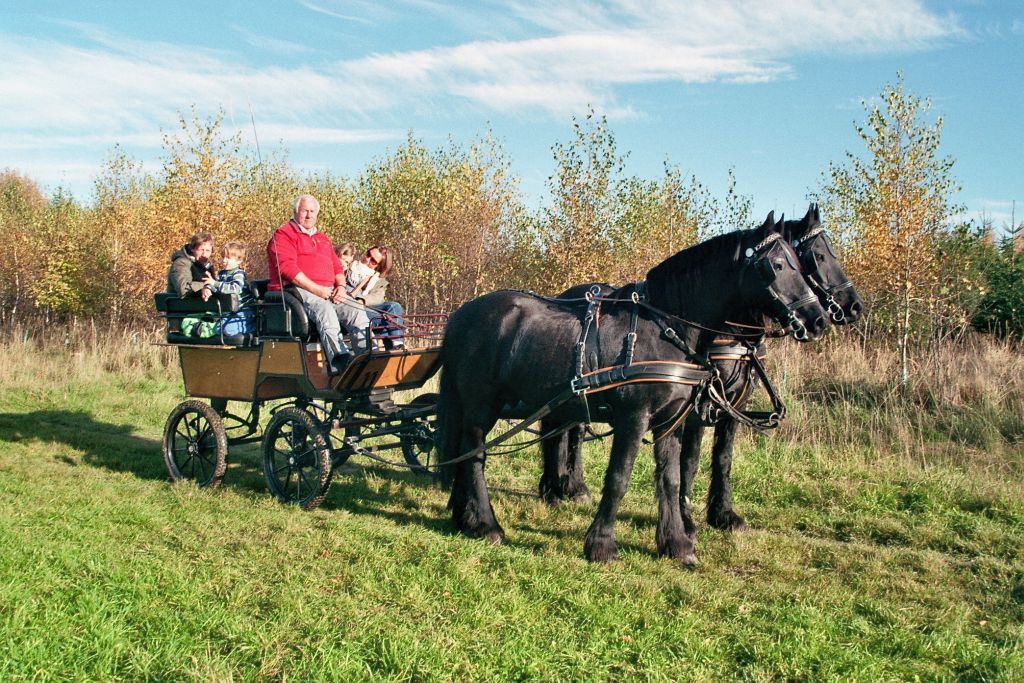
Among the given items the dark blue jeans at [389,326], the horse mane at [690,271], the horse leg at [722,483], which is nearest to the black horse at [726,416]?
the horse leg at [722,483]

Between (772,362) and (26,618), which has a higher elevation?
A: (772,362)

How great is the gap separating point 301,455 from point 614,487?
2.82m

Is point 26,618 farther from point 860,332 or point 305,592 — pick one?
point 860,332

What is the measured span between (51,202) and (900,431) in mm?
36019

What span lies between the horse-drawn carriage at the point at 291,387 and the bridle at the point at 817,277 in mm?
2855

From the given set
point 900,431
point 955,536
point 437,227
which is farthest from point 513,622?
point 437,227

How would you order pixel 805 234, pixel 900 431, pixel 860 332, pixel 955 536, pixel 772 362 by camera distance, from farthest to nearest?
pixel 860 332, pixel 772 362, pixel 900 431, pixel 955 536, pixel 805 234

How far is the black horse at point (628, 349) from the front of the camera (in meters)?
5.26

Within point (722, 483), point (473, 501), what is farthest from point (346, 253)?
point (722, 483)

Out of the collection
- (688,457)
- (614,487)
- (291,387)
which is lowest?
(614,487)

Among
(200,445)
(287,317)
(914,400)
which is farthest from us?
(914,400)

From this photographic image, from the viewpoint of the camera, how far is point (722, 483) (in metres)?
6.57

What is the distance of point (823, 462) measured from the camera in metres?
8.37

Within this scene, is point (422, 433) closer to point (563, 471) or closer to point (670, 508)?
point (563, 471)
